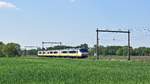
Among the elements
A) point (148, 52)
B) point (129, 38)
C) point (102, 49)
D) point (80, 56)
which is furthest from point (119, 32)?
point (102, 49)

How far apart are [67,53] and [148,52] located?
123 ft

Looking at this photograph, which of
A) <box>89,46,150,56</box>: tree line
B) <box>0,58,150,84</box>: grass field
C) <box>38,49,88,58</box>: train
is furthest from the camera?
<box>89,46,150,56</box>: tree line

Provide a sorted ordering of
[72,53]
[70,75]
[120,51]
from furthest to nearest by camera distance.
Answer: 1. [120,51]
2. [72,53]
3. [70,75]

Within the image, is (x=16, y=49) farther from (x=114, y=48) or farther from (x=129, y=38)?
(x=129, y=38)

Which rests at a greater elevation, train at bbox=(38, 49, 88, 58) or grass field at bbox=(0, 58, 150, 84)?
train at bbox=(38, 49, 88, 58)

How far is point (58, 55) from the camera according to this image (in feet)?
363

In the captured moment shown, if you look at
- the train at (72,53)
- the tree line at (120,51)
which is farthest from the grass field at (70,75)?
the tree line at (120,51)

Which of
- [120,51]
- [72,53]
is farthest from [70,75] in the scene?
[120,51]

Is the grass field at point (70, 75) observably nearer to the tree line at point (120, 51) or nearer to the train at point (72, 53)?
the train at point (72, 53)

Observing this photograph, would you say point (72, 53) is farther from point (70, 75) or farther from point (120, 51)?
point (70, 75)

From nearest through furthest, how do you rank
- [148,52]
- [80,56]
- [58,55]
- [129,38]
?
[129,38], [80,56], [58,55], [148,52]

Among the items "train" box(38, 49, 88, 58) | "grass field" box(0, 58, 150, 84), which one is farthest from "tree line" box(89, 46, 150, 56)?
"grass field" box(0, 58, 150, 84)

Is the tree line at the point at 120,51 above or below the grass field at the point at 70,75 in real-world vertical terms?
above

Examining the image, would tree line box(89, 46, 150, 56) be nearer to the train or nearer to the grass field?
the train
